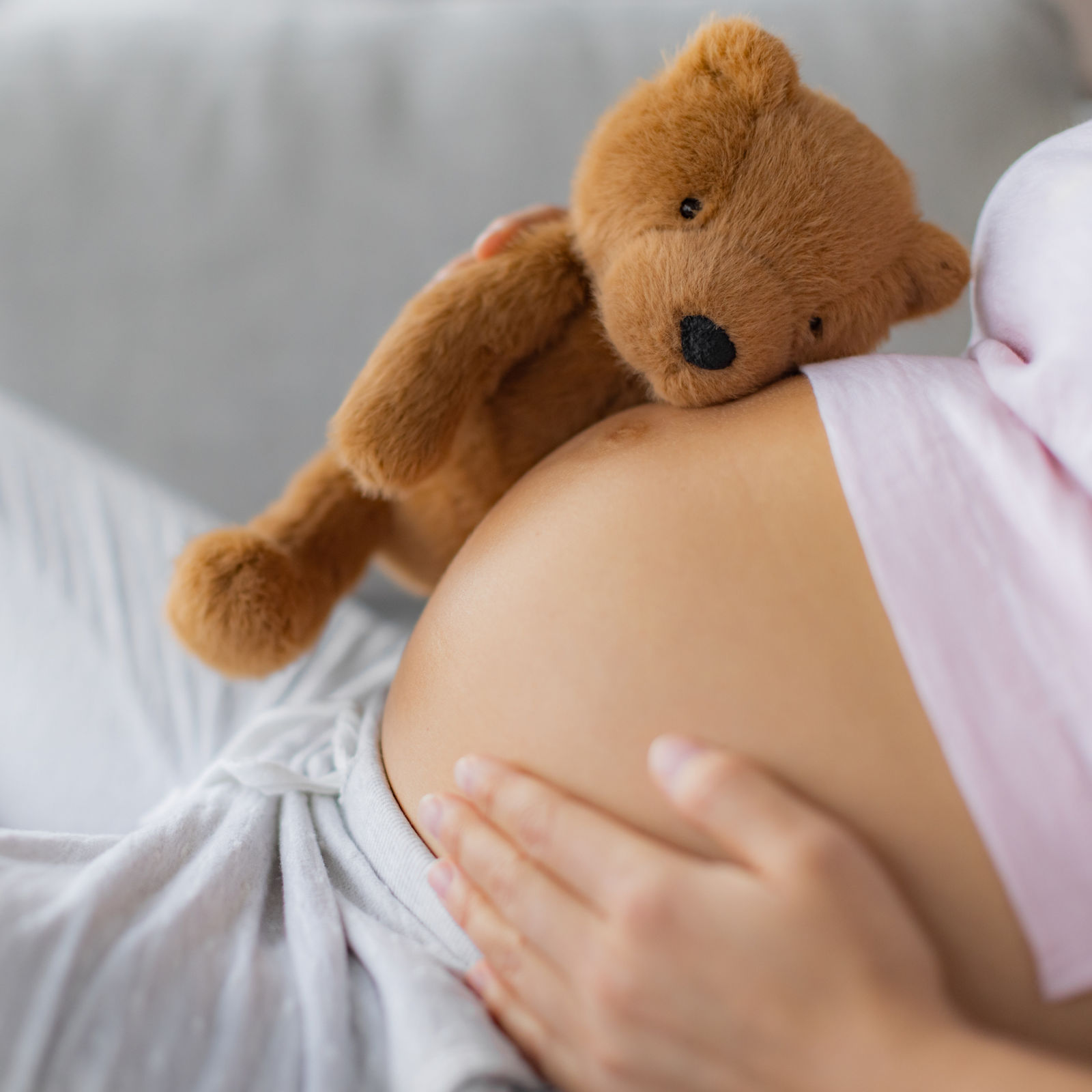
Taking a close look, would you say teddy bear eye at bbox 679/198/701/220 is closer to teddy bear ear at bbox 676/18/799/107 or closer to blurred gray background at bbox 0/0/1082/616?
teddy bear ear at bbox 676/18/799/107

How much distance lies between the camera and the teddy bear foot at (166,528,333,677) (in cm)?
60

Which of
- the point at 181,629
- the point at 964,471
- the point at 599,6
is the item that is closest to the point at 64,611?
the point at 181,629

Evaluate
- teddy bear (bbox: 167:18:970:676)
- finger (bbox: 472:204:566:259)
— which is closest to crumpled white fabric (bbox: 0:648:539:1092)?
teddy bear (bbox: 167:18:970:676)

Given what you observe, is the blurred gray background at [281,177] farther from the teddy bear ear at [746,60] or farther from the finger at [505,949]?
the finger at [505,949]

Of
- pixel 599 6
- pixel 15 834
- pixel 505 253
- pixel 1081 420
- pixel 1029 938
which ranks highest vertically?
pixel 599 6

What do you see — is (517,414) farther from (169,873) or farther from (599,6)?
(599,6)

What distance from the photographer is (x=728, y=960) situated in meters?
0.40

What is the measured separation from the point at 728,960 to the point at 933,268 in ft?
1.39

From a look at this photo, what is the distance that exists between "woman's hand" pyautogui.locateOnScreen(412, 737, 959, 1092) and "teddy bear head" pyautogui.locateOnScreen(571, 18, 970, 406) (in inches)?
9.0

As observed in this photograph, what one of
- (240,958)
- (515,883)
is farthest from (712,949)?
(240,958)

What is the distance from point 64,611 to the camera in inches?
32.1

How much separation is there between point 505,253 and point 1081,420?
37cm

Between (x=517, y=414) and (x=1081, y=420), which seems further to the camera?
(x=517, y=414)

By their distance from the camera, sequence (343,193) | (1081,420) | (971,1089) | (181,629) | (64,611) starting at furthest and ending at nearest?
(343,193)
(64,611)
(181,629)
(1081,420)
(971,1089)
